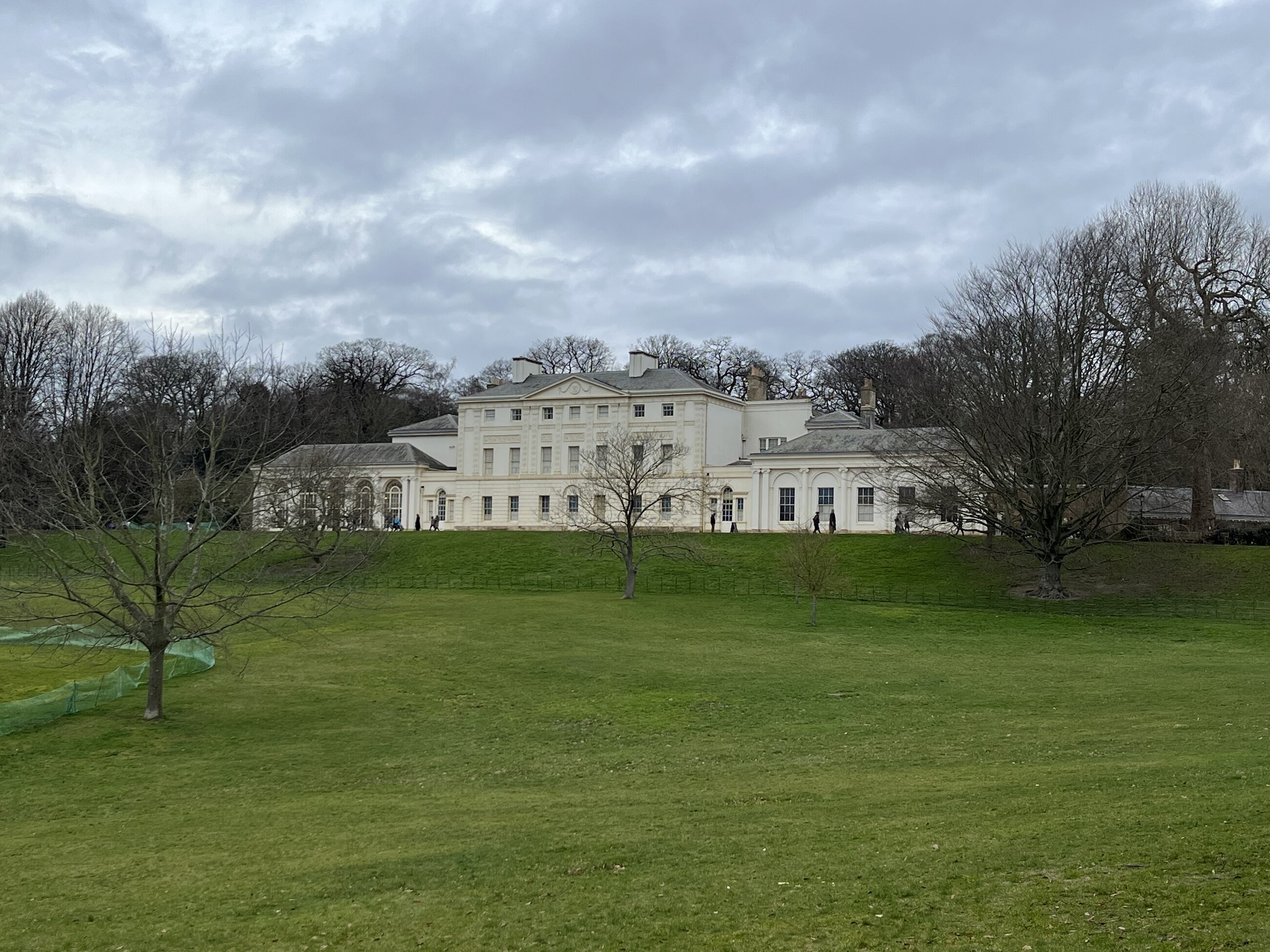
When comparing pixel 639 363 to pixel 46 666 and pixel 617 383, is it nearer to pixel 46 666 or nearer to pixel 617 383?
pixel 617 383

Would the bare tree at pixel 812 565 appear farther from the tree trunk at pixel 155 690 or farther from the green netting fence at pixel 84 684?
the tree trunk at pixel 155 690

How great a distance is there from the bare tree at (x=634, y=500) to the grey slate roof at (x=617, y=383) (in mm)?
3579

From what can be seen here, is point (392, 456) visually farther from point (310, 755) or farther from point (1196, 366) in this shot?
point (310, 755)

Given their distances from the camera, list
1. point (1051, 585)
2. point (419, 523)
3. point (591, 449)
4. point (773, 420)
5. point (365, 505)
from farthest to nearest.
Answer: point (773, 420)
point (419, 523)
point (591, 449)
point (365, 505)
point (1051, 585)

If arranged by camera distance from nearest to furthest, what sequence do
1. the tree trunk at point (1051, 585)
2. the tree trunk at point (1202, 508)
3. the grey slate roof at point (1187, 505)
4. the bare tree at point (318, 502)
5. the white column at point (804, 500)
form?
the tree trunk at point (1051, 585)
the bare tree at point (318, 502)
the tree trunk at point (1202, 508)
the grey slate roof at point (1187, 505)
the white column at point (804, 500)

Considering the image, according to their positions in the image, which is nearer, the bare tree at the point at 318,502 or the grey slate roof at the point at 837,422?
the bare tree at the point at 318,502

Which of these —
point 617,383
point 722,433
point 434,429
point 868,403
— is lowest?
point 722,433

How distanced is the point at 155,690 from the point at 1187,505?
51395mm

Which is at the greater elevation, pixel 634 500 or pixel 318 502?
pixel 634 500

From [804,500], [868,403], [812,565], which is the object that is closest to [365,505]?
[804,500]

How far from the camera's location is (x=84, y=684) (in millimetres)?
25688

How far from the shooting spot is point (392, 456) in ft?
268

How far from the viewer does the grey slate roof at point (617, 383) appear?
76.3 metres

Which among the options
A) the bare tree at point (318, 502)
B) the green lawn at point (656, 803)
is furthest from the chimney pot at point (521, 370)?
the green lawn at point (656, 803)
